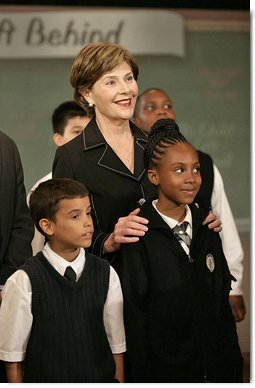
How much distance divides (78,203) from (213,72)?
338cm

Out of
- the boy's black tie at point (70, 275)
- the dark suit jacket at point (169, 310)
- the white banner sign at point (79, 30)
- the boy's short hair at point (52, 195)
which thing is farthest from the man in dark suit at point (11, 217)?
the white banner sign at point (79, 30)

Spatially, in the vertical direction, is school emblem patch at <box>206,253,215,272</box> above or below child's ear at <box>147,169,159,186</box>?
below

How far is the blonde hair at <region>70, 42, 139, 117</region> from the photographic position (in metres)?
2.61

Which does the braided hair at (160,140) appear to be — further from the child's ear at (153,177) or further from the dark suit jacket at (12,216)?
the dark suit jacket at (12,216)

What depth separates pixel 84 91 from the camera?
2.69 meters

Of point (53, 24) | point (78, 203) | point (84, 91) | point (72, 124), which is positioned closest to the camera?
point (78, 203)

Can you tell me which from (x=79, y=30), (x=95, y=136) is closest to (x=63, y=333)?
(x=95, y=136)

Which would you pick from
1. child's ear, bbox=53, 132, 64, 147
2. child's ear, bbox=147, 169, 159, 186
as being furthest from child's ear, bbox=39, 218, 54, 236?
child's ear, bbox=53, 132, 64, 147

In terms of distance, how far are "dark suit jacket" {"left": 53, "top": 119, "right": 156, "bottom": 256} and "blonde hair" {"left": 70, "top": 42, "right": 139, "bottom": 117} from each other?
0.57 ft

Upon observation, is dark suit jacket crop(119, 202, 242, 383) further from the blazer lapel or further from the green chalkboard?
the green chalkboard

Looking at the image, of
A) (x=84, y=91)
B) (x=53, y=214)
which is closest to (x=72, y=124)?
(x=84, y=91)

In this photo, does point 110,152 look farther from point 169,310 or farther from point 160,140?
point 169,310

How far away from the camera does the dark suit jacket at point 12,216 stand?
2615mm

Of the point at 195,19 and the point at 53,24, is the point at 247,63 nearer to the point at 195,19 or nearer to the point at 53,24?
the point at 195,19
